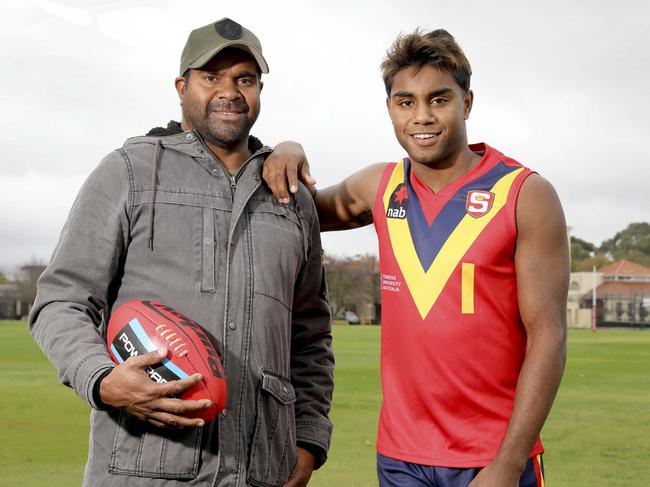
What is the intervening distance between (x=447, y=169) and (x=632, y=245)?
5462 inches

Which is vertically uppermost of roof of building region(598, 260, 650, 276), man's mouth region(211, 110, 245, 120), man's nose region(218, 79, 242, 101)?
roof of building region(598, 260, 650, 276)

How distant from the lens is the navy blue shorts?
3.80 meters

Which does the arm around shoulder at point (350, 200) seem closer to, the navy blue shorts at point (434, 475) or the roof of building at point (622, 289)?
the navy blue shorts at point (434, 475)

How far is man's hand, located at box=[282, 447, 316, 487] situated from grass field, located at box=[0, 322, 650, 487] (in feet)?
13.8

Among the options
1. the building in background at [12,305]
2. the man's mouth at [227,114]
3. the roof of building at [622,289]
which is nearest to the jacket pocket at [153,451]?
the man's mouth at [227,114]

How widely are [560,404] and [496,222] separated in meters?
12.1

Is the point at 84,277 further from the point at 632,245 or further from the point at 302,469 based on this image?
the point at 632,245

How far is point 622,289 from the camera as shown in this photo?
101m

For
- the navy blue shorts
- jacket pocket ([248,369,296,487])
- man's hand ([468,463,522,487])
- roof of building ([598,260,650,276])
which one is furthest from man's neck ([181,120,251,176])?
roof of building ([598,260,650,276])

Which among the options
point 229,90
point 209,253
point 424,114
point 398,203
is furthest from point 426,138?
point 209,253

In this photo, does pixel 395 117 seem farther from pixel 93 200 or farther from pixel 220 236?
pixel 93 200

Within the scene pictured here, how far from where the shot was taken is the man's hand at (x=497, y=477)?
3.65 m

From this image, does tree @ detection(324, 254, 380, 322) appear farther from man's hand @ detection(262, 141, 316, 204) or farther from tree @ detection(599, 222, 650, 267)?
man's hand @ detection(262, 141, 316, 204)

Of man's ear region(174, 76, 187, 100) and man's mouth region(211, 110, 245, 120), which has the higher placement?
man's ear region(174, 76, 187, 100)
